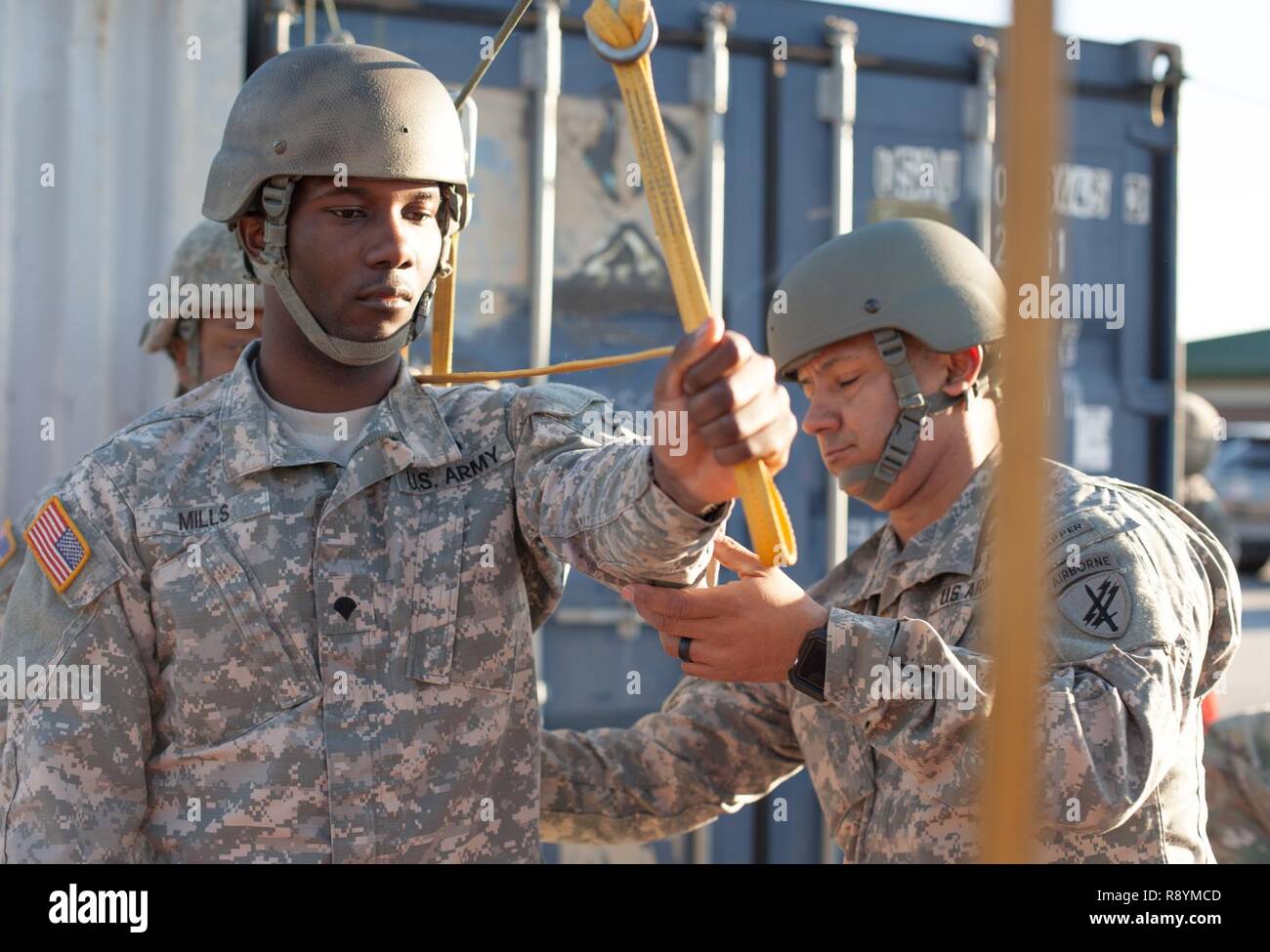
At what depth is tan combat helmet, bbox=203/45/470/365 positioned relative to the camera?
2.05 m

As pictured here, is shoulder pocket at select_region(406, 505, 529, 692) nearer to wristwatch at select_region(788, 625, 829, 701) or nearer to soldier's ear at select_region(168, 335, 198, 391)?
wristwatch at select_region(788, 625, 829, 701)

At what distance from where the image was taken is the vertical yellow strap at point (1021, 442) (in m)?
Result: 0.90

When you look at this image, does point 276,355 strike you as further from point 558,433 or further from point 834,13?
point 834,13

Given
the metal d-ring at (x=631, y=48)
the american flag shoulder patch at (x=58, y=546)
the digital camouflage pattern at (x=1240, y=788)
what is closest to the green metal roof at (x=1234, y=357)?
the digital camouflage pattern at (x=1240, y=788)

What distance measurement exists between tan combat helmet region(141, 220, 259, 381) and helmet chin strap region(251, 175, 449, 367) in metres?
1.14

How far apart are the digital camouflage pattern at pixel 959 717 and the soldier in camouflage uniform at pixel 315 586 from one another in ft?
1.65

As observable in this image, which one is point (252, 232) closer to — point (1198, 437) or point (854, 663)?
point (854, 663)

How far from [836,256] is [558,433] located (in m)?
0.88

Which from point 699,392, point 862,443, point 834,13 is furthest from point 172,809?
point 834,13

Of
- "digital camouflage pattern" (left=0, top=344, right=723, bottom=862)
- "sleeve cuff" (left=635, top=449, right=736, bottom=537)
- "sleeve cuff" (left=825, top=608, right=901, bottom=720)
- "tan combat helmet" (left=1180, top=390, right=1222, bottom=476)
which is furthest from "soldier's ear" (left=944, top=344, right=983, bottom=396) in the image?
"tan combat helmet" (left=1180, top=390, right=1222, bottom=476)

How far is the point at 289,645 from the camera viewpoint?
204 cm

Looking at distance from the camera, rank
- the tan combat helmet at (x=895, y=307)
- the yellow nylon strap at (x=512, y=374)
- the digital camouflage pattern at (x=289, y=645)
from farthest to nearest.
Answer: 1. the tan combat helmet at (x=895, y=307)
2. the yellow nylon strap at (x=512, y=374)
3. the digital camouflage pattern at (x=289, y=645)

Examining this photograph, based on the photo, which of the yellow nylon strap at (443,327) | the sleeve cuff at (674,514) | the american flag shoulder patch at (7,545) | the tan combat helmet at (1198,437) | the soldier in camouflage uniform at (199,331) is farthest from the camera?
the tan combat helmet at (1198,437)

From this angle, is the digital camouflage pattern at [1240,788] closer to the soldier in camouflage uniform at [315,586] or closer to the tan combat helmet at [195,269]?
the soldier in camouflage uniform at [315,586]
